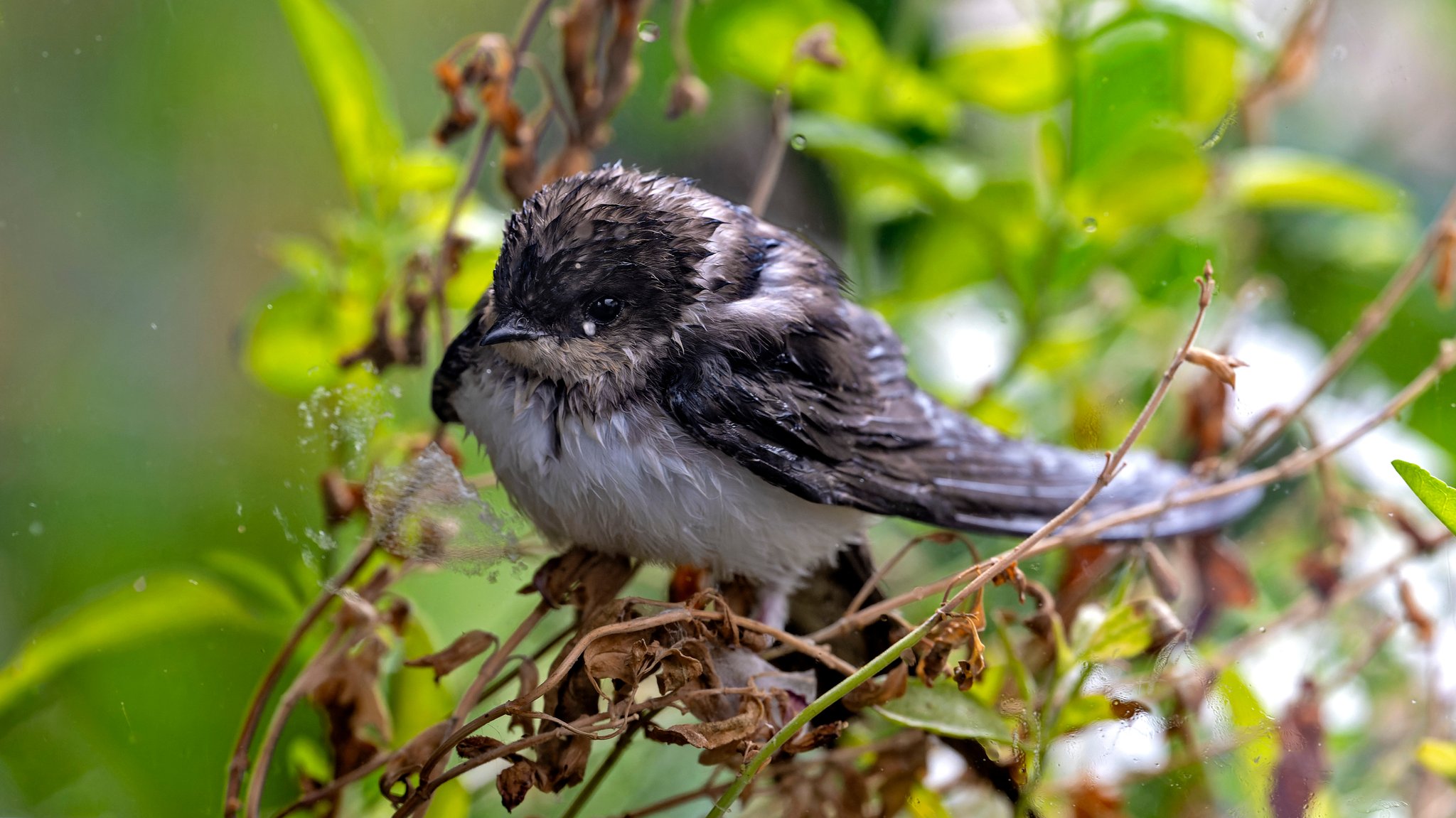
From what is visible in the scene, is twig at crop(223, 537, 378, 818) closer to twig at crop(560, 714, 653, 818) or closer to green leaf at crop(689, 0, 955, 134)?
twig at crop(560, 714, 653, 818)

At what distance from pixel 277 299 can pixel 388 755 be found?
45 cm

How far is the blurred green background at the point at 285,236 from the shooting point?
3.09 ft

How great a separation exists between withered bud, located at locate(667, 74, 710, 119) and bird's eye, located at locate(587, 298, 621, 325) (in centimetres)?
29

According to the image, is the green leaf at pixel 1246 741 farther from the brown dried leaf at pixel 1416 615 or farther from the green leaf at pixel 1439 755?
the brown dried leaf at pixel 1416 615

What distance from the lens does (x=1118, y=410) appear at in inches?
41.5

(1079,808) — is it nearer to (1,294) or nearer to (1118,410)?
(1118,410)

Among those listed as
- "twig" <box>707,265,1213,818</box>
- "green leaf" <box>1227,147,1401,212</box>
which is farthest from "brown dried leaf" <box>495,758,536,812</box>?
"green leaf" <box>1227,147,1401,212</box>

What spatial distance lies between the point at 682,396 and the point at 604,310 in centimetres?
8

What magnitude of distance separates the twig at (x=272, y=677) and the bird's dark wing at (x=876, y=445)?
29 centimetres

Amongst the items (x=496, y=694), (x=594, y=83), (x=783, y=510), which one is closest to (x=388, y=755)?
(x=496, y=694)

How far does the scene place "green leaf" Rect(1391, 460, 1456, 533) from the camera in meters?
0.69

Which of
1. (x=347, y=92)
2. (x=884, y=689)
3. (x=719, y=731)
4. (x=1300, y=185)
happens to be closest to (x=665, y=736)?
(x=719, y=731)

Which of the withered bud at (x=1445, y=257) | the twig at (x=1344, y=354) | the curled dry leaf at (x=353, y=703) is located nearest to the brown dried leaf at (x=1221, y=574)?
the twig at (x=1344, y=354)

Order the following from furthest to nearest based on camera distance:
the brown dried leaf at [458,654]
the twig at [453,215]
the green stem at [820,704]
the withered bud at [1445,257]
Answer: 1. the withered bud at [1445,257]
2. the twig at [453,215]
3. the brown dried leaf at [458,654]
4. the green stem at [820,704]
